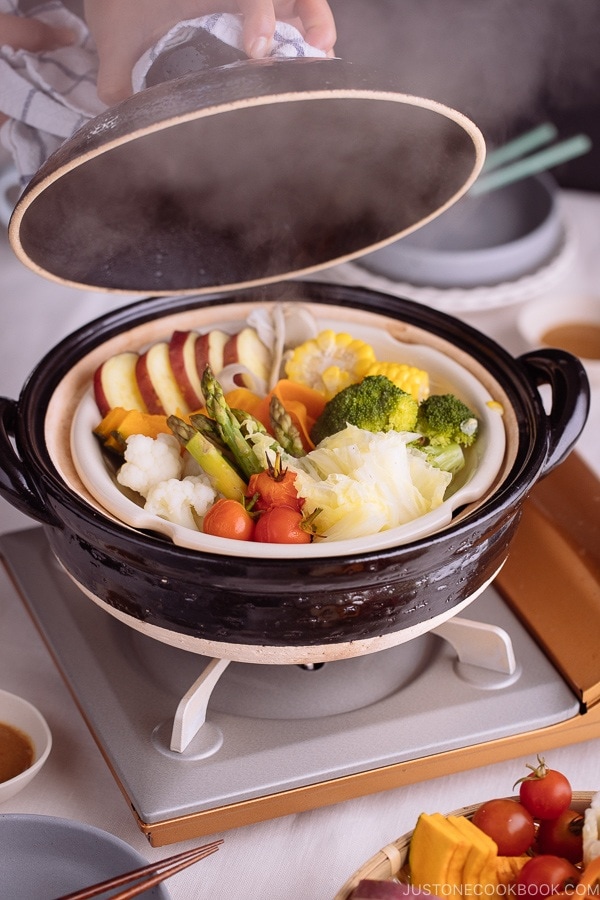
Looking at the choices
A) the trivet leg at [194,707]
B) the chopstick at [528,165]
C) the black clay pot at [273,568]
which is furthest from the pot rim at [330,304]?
the chopstick at [528,165]

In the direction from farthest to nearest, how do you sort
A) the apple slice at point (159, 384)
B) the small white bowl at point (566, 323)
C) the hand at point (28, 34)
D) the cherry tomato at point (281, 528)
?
the small white bowl at point (566, 323) → the hand at point (28, 34) → the apple slice at point (159, 384) → the cherry tomato at point (281, 528)

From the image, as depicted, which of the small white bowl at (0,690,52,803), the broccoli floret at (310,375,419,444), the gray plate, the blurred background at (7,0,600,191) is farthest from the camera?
the blurred background at (7,0,600,191)

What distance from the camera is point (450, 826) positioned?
1.13m

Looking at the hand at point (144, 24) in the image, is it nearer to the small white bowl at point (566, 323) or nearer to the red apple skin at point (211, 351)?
the red apple skin at point (211, 351)

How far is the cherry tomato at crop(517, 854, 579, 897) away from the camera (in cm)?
109

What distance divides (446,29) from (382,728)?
173cm

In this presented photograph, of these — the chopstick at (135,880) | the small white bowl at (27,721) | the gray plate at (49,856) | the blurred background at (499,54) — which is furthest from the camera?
the blurred background at (499,54)

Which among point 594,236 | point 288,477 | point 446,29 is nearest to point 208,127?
point 288,477

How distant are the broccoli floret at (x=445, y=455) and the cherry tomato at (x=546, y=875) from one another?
2.05 ft

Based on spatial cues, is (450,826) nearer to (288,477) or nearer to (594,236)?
(288,477)

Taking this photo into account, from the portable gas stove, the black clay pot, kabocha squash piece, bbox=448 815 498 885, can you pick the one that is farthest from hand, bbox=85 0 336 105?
kabocha squash piece, bbox=448 815 498 885

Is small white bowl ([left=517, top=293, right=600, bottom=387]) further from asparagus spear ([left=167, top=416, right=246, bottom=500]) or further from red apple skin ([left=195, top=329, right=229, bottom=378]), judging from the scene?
asparagus spear ([left=167, top=416, right=246, bottom=500])

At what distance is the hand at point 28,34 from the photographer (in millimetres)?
1760

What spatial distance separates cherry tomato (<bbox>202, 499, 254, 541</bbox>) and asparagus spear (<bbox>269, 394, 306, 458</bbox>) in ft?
0.65
